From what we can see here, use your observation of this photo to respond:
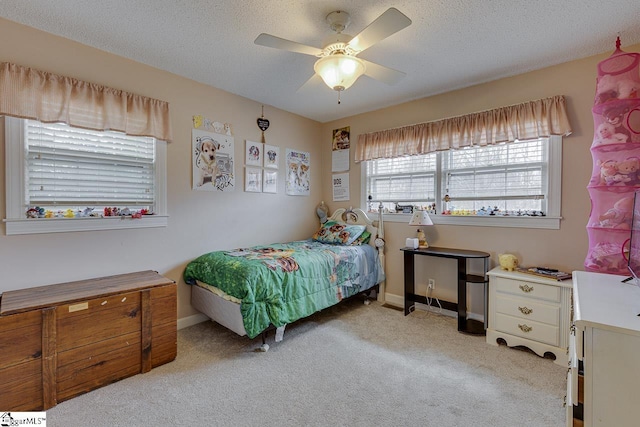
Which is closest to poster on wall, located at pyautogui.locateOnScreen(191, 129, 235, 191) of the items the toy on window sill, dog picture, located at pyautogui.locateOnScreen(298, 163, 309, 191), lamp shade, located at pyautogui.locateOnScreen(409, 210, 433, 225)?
dog picture, located at pyautogui.locateOnScreen(298, 163, 309, 191)

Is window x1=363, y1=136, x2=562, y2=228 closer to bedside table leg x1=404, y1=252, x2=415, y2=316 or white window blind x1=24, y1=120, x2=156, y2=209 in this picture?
bedside table leg x1=404, y1=252, x2=415, y2=316

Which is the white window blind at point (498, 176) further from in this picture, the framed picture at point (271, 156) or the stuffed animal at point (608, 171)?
the framed picture at point (271, 156)

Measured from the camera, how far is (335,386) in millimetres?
1907

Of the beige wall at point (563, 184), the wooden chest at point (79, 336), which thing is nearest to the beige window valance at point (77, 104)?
the wooden chest at point (79, 336)

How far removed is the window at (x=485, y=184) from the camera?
2.58 meters

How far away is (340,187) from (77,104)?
288 cm

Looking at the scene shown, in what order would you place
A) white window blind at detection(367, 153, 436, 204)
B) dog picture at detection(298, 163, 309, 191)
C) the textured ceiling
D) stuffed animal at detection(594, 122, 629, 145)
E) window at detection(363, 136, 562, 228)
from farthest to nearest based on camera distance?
dog picture at detection(298, 163, 309, 191) < white window blind at detection(367, 153, 436, 204) < window at detection(363, 136, 562, 228) < stuffed animal at detection(594, 122, 629, 145) < the textured ceiling

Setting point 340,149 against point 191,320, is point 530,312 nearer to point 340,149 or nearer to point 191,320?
point 340,149

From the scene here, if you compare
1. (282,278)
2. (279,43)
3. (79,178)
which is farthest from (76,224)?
(279,43)

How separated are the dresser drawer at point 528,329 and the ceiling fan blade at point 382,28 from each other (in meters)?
2.34

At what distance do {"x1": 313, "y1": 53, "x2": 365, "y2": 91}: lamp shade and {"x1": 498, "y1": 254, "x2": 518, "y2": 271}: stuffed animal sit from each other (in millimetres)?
2047

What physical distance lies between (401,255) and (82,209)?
3.16 m

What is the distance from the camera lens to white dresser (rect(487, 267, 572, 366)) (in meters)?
2.17

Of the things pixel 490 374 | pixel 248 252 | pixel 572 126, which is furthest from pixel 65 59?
pixel 572 126
